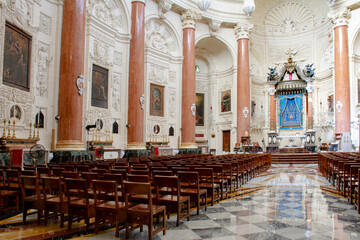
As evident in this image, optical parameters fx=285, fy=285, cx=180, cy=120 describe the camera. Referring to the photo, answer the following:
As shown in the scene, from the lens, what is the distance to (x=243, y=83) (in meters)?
23.8

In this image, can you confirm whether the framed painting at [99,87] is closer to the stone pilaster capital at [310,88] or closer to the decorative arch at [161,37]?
the decorative arch at [161,37]

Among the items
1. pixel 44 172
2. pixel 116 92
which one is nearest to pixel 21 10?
pixel 116 92

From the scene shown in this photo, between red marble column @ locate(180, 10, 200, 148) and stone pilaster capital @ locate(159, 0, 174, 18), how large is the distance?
6.15 feet

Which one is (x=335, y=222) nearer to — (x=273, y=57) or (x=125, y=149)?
(x=125, y=149)

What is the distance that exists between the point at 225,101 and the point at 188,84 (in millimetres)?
6384

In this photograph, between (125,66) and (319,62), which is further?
(319,62)

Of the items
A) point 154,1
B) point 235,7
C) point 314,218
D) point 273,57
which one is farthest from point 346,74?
point 314,218

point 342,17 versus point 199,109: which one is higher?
point 342,17

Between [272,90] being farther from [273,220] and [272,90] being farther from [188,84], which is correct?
[273,220]

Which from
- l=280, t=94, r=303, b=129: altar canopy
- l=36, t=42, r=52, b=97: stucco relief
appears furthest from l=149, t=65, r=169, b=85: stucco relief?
l=280, t=94, r=303, b=129: altar canopy

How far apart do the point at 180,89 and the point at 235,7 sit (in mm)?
9279

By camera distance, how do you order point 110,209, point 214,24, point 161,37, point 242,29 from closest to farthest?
point 110,209 < point 161,37 < point 214,24 < point 242,29

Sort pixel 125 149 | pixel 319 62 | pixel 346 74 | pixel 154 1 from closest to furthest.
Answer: pixel 125 149, pixel 154 1, pixel 346 74, pixel 319 62

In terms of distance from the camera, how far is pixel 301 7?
27.5m
